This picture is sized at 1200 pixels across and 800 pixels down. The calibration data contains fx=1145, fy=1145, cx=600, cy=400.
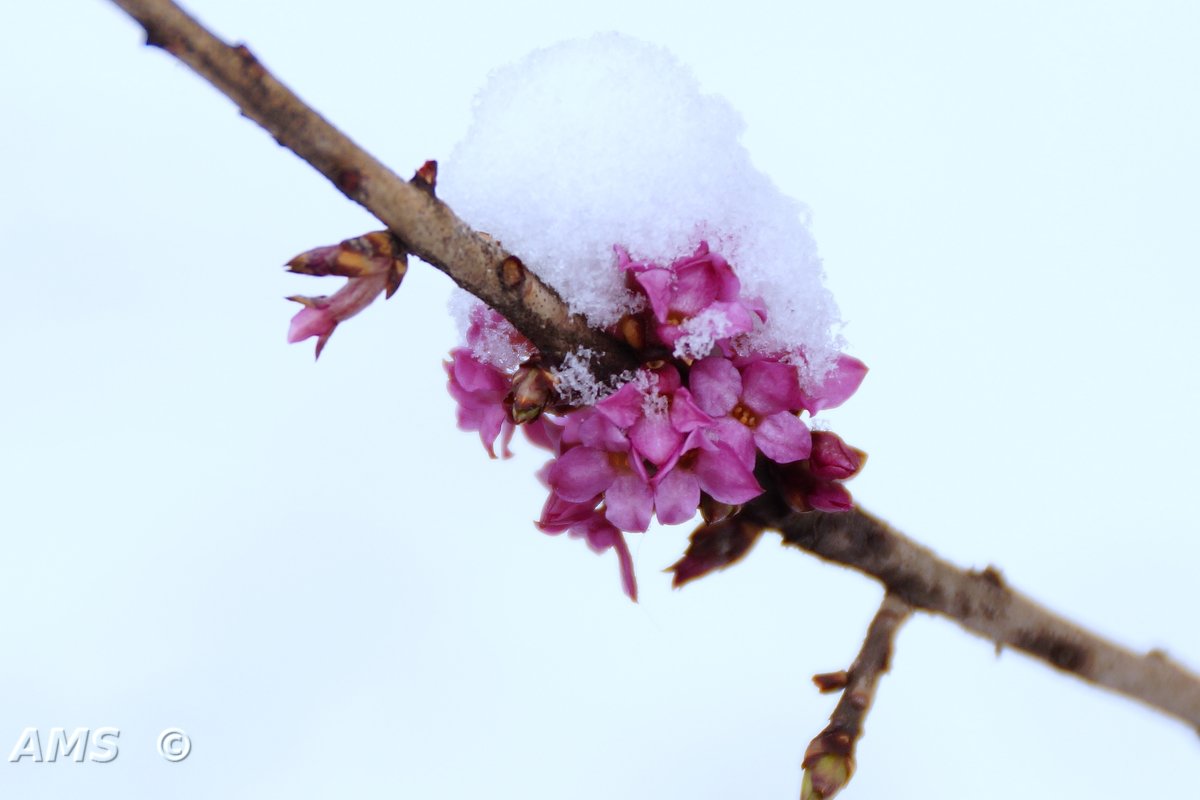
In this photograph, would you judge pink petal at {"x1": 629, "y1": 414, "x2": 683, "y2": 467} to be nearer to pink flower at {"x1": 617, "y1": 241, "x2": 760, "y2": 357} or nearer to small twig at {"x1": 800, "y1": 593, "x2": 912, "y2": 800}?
pink flower at {"x1": 617, "y1": 241, "x2": 760, "y2": 357}

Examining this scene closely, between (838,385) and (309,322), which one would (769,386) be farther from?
(309,322)

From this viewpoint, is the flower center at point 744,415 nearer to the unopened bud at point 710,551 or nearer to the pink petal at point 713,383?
the pink petal at point 713,383

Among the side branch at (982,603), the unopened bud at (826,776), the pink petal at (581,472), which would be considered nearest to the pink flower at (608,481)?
the pink petal at (581,472)

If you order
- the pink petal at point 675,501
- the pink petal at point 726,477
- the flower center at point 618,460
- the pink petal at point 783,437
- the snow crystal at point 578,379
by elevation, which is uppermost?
the snow crystal at point 578,379

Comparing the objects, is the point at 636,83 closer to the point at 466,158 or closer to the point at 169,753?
the point at 466,158

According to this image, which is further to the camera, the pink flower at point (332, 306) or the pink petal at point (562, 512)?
the pink petal at point (562, 512)

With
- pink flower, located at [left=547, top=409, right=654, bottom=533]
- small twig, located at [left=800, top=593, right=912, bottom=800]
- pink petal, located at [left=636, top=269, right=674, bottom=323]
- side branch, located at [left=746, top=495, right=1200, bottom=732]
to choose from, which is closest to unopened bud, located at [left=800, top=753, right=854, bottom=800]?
small twig, located at [left=800, top=593, right=912, bottom=800]

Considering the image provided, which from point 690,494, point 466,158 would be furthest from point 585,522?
point 466,158
